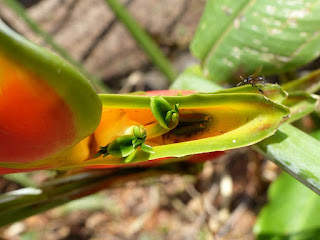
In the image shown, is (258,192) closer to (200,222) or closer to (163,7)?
(200,222)

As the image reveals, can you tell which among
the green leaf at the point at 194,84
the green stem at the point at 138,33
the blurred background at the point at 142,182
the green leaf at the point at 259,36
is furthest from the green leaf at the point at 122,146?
the blurred background at the point at 142,182

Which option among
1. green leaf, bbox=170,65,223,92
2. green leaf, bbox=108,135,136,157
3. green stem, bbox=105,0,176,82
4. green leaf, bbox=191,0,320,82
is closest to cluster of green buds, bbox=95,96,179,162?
green leaf, bbox=108,135,136,157

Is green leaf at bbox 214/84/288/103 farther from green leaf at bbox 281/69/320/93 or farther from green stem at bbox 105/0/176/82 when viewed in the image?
green stem at bbox 105/0/176/82

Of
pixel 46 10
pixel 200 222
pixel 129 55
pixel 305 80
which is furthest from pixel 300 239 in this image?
pixel 46 10


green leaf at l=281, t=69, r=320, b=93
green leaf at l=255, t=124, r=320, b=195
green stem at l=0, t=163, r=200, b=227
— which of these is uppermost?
green stem at l=0, t=163, r=200, b=227

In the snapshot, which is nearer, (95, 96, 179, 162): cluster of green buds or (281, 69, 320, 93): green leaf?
(95, 96, 179, 162): cluster of green buds

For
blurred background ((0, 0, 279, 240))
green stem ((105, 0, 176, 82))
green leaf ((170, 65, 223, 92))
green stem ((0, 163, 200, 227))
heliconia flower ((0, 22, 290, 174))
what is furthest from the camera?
blurred background ((0, 0, 279, 240))

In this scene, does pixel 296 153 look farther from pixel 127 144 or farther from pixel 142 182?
pixel 142 182
